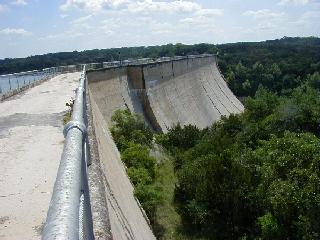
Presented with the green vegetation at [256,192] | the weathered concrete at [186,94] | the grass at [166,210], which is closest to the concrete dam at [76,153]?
the weathered concrete at [186,94]

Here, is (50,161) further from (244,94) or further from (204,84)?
(244,94)

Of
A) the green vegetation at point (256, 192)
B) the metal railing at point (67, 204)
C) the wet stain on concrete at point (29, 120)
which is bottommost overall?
the green vegetation at point (256, 192)

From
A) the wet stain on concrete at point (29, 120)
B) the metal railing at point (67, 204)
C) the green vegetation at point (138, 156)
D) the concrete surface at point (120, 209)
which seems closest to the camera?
the metal railing at point (67, 204)

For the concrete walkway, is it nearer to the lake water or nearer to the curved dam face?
the lake water

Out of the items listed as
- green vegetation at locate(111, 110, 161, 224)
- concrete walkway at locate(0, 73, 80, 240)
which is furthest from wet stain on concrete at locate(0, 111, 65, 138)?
green vegetation at locate(111, 110, 161, 224)

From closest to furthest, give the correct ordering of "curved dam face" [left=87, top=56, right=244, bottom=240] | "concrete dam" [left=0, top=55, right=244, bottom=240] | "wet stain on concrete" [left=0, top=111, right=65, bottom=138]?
"concrete dam" [left=0, top=55, right=244, bottom=240]
"wet stain on concrete" [left=0, top=111, right=65, bottom=138]
"curved dam face" [left=87, top=56, right=244, bottom=240]

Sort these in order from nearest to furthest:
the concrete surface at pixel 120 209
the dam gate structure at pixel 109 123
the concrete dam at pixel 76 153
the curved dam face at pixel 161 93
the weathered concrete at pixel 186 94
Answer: the dam gate structure at pixel 109 123, the concrete dam at pixel 76 153, the concrete surface at pixel 120 209, the curved dam face at pixel 161 93, the weathered concrete at pixel 186 94

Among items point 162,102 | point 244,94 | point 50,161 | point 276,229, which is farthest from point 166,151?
point 244,94

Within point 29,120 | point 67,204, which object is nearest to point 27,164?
point 29,120

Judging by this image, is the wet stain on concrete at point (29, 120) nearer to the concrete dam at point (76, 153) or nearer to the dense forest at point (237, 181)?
the concrete dam at point (76, 153)
